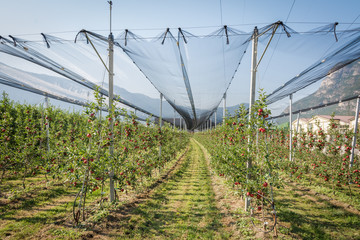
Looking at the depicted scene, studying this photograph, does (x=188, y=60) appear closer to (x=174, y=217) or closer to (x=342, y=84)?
(x=174, y=217)

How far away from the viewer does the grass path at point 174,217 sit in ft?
10.3

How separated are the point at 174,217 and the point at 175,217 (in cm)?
2

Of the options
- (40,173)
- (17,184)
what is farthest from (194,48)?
(40,173)

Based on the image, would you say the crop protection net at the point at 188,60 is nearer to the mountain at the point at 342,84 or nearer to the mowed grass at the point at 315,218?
the mountain at the point at 342,84

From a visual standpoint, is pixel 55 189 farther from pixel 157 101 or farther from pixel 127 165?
pixel 157 101

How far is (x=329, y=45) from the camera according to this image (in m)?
3.98

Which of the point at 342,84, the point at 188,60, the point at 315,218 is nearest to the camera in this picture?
the point at 315,218

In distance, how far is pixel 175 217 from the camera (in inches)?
150

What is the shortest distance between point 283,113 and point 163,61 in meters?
9.55

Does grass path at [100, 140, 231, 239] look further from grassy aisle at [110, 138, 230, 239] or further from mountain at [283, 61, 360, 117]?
mountain at [283, 61, 360, 117]

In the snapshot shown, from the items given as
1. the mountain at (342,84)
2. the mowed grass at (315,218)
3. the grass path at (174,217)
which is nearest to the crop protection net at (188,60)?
the mountain at (342,84)

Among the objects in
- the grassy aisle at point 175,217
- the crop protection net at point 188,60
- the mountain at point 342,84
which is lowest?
the grassy aisle at point 175,217

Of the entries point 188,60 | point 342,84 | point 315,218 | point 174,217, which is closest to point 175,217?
point 174,217

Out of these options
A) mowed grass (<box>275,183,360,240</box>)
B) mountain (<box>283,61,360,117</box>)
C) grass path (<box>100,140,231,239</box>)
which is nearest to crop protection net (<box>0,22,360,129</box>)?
A: mountain (<box>283,61,360,117</box>)
